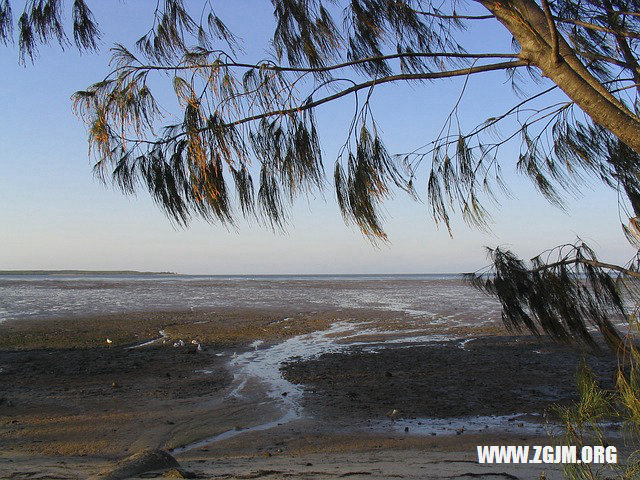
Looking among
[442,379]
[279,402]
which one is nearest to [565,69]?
[279,402]

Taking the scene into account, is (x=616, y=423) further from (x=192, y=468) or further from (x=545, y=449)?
(x=192, y=468)

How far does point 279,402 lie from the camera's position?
22.7ft

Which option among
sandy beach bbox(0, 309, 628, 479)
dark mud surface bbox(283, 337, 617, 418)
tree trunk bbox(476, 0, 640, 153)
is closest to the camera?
tree trunk bbox(476, 0, 640, 153)

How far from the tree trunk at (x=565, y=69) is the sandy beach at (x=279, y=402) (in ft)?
9.57

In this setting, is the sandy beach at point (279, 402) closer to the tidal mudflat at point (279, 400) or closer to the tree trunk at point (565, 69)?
the tidal mudflat at point (279, 400)

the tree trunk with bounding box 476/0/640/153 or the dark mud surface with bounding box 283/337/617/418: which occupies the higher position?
the tree trunk with bounding box 476/0/640/153

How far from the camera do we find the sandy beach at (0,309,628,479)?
462 cm

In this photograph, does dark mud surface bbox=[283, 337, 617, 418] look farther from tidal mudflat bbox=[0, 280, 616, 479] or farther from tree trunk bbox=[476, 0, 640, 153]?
tree trunk bbox=[476, 0, 640, 153]

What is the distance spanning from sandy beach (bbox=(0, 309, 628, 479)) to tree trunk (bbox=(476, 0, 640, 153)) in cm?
292

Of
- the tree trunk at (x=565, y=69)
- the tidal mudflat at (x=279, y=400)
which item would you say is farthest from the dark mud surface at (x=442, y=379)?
the tree trunk at (x=565, y=69)

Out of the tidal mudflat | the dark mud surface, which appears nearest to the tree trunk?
the tidal mudflat

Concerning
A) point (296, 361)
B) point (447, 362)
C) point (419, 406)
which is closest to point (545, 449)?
point (419, 406)

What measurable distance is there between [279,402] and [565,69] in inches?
227

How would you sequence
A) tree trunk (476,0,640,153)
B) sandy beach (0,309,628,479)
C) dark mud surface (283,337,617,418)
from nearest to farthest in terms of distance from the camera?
tree trunk (476,0,640,153) → sandy beach (0,309,628,479) → dark mud surface (283,337,617,418)
